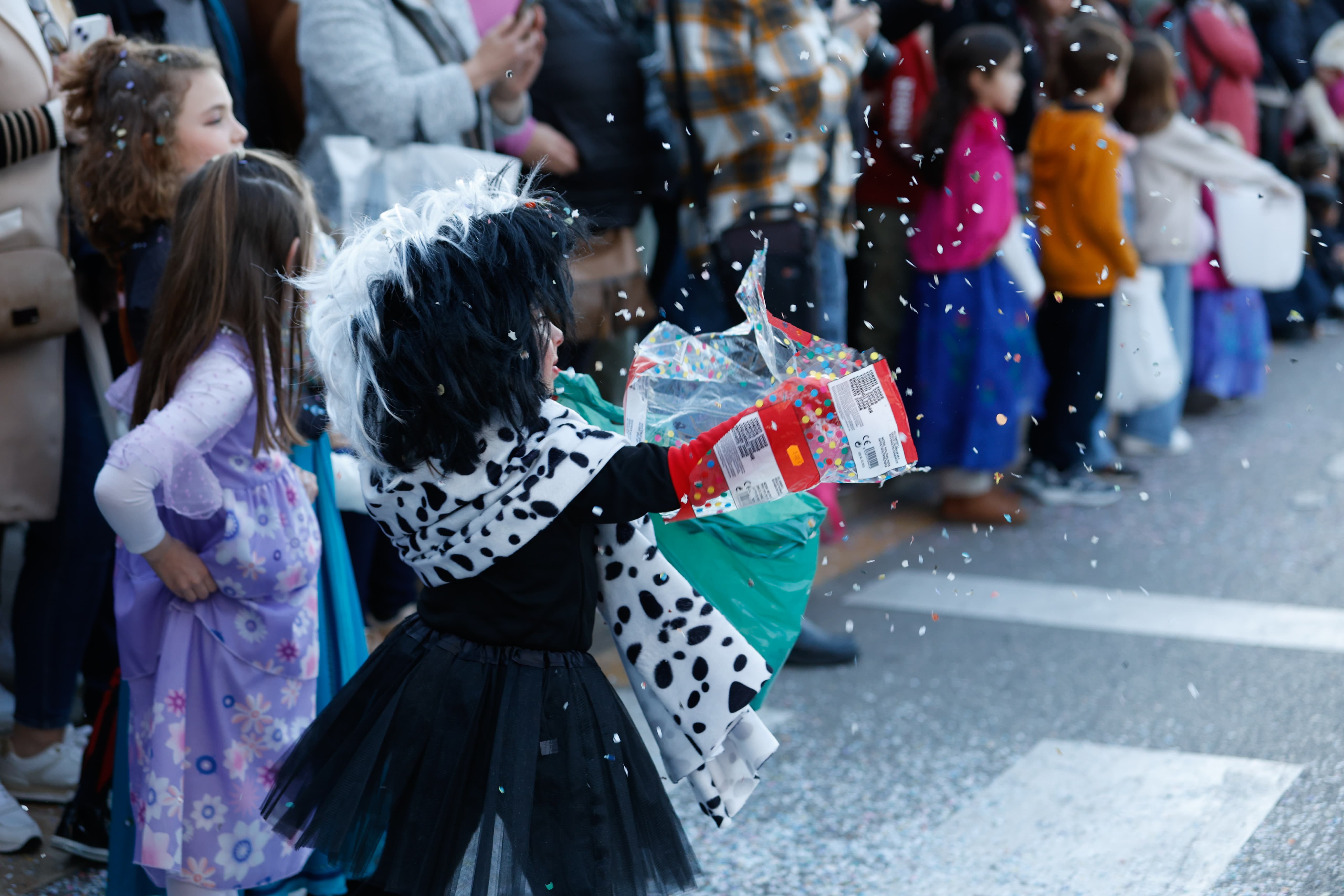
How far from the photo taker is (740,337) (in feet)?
7.34

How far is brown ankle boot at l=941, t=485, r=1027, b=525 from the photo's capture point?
5.46 m

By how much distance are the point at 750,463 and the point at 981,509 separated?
147 inches

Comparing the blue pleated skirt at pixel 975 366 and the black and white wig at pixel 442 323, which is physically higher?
the black and white wig at pixel 442 323

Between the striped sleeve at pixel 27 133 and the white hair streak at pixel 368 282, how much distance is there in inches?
50.0

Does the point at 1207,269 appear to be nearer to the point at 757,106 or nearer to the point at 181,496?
the point at 757,106

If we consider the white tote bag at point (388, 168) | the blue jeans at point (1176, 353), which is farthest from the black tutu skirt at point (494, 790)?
the blue jeans at point (1176, 353)

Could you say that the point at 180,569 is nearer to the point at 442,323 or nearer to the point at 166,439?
the point at 166,439

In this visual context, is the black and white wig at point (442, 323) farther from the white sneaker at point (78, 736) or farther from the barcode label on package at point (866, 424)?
the white sneaker at point (78, 736)

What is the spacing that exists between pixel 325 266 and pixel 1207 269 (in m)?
5.52

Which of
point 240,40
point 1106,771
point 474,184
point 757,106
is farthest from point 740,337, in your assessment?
point 240,40

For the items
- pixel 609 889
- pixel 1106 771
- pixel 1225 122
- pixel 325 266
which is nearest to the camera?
pixel 609 889

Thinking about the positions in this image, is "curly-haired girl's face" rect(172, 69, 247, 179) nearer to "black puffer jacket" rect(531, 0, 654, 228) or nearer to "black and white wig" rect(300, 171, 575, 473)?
"black and white wig" rect(300, 171, 575, 473)

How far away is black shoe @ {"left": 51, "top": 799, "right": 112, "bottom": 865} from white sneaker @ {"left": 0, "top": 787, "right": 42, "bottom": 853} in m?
0.09

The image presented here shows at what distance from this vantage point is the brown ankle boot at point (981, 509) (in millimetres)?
5461
